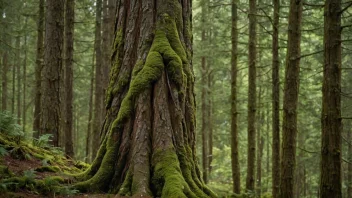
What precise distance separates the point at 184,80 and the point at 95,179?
2.05m

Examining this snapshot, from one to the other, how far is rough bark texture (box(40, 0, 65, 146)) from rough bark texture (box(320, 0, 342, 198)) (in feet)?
20.7

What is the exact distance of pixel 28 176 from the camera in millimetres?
4559

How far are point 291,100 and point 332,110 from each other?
231 centimetres

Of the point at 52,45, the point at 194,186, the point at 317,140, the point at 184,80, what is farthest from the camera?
the point at 317,140

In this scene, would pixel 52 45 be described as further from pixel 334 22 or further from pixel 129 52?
pixel 334 22

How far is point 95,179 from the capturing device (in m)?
5.12

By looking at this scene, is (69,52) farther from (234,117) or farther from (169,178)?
(169,178)

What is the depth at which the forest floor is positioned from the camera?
434 centimetres

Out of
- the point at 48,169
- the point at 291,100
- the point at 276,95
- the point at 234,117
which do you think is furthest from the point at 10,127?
the point at 234,117

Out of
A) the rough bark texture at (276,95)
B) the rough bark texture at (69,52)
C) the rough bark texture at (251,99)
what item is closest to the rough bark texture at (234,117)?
the rough bark texture at (251,99)

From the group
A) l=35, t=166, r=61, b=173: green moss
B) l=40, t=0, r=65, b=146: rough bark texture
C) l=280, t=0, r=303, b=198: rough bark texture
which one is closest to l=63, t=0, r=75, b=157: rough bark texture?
l=40, t=0, r=65, b=146: rough bark texture

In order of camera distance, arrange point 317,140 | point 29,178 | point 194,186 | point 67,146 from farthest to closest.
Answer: point 317,140
point 67,146
point 194,186
point 29,178

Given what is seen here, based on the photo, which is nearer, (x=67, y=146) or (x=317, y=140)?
(x=67, y=146)

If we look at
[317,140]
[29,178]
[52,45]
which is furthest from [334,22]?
[317,140]
